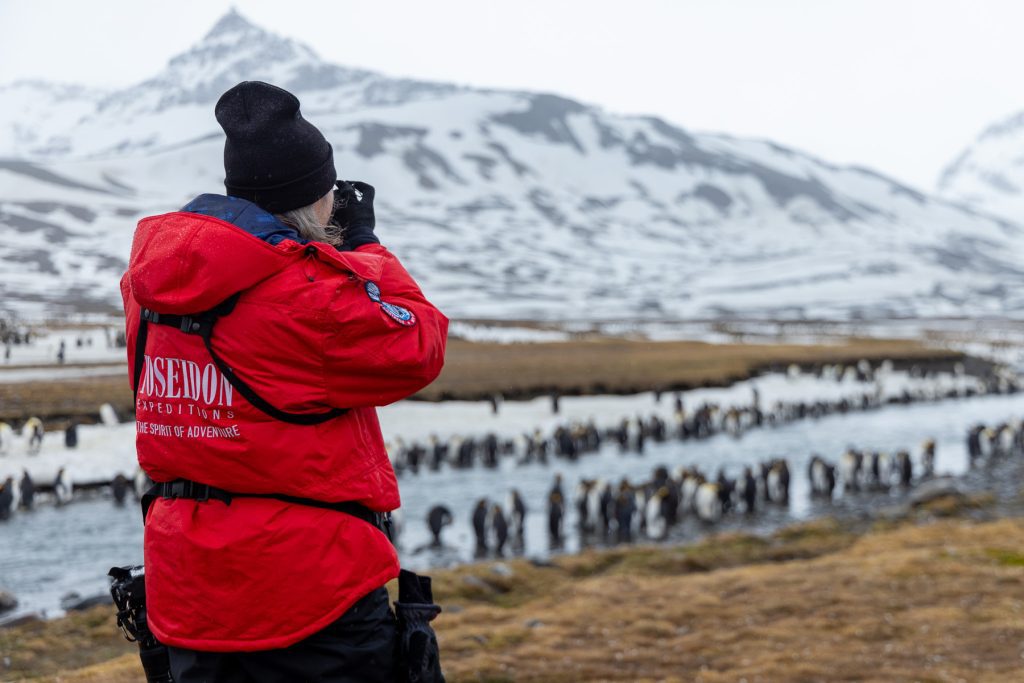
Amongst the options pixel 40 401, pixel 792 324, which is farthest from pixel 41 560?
pixel 792 324

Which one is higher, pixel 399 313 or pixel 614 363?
pixel 399 313

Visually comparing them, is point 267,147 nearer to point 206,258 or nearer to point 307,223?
point 307,223

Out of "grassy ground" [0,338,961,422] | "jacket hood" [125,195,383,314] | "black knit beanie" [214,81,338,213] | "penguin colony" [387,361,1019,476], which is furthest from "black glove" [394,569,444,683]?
"grassy ground" [0,338,961,422]

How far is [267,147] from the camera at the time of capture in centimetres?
216

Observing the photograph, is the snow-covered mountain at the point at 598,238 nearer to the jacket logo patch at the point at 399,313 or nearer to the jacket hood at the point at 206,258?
the jacket hood at the point at 206,258

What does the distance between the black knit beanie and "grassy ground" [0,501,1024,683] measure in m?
5.26

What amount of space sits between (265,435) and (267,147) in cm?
73

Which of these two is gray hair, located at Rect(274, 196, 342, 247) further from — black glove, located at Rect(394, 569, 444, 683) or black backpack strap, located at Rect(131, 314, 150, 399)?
black glove, located at Rect(394, 569, 444, 683)

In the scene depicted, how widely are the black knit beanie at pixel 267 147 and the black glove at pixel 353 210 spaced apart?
17 centimetres

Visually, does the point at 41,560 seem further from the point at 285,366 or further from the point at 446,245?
the point at 446,245

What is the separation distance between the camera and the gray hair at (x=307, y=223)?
88.9 inches

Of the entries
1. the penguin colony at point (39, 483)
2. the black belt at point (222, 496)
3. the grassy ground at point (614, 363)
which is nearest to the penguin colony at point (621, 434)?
the grassy ground at point (614, 363)

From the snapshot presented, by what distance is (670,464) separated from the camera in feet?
76.6

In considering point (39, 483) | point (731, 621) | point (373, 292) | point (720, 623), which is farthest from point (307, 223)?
point (39, 483)
